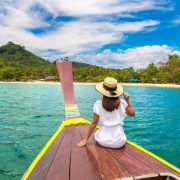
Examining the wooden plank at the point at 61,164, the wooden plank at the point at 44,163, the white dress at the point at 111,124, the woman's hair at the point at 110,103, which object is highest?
the woman's hair at the point at 110,103

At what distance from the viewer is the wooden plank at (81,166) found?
3.60 m

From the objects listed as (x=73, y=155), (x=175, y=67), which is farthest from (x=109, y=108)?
(x=175, y=67)

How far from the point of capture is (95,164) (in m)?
3.97

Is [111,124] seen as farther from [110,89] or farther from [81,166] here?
[81,166]

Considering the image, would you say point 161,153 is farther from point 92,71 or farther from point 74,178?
point 92,71

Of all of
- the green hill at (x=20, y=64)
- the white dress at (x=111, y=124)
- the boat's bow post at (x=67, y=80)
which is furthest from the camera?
the green hill at (x=20, y=64)

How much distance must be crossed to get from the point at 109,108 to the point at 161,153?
18.3 ft

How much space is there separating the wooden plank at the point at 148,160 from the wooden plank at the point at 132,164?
9 cm

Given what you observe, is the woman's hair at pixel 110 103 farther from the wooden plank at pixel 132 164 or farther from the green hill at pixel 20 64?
the green hill at pixel 20 64

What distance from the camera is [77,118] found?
7.65 meters

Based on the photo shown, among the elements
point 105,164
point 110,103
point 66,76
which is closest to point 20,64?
point 66,76

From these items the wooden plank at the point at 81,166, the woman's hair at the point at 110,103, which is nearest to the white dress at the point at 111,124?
the woman's hair at the point at 110,103

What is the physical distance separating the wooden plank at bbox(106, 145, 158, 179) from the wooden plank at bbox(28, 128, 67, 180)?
3.14 feet

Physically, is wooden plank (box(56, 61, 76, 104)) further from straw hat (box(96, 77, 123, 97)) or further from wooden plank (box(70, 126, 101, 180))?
straw hat (box(96, 77, 123, 97))
